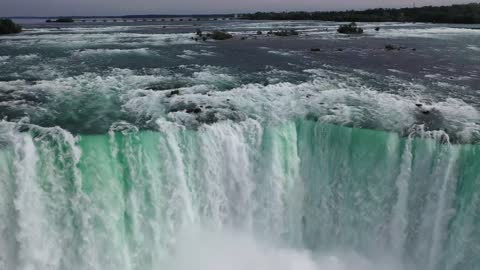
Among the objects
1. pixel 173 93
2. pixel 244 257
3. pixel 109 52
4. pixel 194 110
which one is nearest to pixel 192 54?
pixel 109 52

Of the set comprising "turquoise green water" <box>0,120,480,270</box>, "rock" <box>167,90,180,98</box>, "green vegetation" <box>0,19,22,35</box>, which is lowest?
"turquoise green water" <box>0,120,480,270</box>

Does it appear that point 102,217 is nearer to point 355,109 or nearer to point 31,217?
point 31,217

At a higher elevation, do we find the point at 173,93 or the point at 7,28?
the point at 7,28

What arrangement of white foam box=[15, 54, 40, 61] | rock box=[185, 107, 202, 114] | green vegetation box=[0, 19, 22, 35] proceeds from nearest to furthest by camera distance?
rock box=[185, 107, 202, 114], white foam box=[15, 54, 40, 61], green vegetation box=[0, 19, 22, 35]

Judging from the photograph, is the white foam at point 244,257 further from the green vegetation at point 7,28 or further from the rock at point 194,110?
the green vegetation at point 7,28

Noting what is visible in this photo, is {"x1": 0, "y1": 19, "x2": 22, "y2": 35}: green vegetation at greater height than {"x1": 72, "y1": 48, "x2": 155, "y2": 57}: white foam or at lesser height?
greater

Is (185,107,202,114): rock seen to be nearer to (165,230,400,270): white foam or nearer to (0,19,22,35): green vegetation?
(165,230,400,270): white foam

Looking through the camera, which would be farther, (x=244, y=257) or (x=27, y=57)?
(x=27, y=57)

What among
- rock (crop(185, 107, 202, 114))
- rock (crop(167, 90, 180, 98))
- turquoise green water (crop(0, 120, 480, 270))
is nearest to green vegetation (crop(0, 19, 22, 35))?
rock (crop(167, 90, 180, 98))

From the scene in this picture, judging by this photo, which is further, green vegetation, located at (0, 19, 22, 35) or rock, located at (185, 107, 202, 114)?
green vegetation, located at (0, 19, 22, 35)

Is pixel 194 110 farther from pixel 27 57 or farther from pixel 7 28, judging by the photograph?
pixel 7 28
